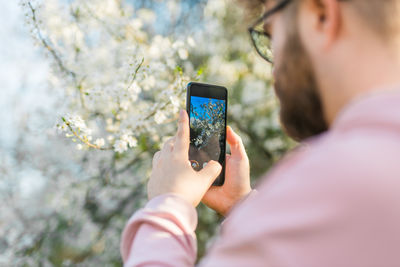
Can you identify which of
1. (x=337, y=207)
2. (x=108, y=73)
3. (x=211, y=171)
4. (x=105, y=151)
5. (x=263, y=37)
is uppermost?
(x=263, y=37)

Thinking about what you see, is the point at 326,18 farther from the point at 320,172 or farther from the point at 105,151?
the point at 105,151

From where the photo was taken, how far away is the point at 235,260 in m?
0.42

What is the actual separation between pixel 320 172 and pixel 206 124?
700 millimetres

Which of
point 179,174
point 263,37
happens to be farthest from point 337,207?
point 263,37

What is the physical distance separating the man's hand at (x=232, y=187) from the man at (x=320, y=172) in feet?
0.87

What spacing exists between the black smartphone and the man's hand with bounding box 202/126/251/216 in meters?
0.03

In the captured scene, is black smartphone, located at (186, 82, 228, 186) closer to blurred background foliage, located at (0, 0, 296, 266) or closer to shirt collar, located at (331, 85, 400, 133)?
shirt collar, located at (331, 85, 400, 133)

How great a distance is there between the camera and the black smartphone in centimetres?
107

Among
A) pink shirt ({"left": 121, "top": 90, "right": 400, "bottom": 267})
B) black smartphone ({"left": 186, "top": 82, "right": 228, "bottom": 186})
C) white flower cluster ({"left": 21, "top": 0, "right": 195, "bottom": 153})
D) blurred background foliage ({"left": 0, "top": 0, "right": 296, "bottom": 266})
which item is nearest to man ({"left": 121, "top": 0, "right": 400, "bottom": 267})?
pink shirt ({"left": 121, "top": 90, "right": 400, "bottom": 267})

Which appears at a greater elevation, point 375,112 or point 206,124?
point 375,112

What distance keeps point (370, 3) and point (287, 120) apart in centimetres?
25

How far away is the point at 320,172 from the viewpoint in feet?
1.33

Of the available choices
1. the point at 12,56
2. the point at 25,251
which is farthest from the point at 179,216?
the point at 12,56

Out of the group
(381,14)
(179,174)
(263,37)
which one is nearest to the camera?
(381,14)
